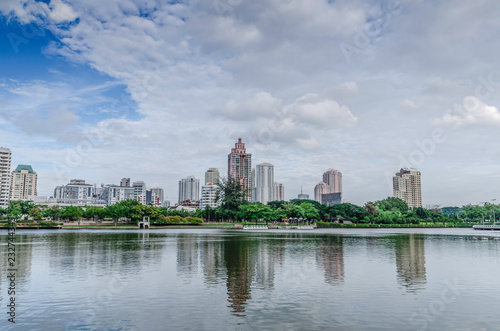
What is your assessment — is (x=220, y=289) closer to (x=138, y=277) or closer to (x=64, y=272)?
(x=138, y=277)

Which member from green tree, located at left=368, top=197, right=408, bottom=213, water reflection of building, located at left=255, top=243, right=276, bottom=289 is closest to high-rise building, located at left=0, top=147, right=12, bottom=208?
green tree, located at left=368, top=197, right=408, bottom=213

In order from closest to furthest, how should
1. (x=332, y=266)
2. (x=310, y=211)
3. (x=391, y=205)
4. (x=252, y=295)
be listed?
(x=252, y=295) → (x=332, y=266) → (x=310, y=211) → (x=391, y=205)

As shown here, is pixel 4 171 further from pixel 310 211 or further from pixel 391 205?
pixel 391 205

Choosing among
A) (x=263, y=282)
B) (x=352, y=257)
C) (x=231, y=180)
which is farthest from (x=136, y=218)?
(x=263, y=282)

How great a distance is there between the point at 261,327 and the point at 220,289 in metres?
6.36

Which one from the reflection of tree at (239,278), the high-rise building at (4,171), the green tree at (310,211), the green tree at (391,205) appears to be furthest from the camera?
the high-rise building at (4,171)

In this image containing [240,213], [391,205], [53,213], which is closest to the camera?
[53,213]

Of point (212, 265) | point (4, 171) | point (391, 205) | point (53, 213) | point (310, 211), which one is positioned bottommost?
point (212, 265)

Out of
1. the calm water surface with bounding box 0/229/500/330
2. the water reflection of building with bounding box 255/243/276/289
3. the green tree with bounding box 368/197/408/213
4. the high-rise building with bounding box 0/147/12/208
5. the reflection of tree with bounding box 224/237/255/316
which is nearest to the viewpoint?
the calm water surface with bounding box 0/229/500/330

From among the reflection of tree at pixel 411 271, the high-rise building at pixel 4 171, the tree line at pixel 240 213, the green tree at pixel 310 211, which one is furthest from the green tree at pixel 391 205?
the high-rise building at pixel 4 171

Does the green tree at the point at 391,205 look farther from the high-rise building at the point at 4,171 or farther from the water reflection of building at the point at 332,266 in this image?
the high-rise building at the point at 4,171

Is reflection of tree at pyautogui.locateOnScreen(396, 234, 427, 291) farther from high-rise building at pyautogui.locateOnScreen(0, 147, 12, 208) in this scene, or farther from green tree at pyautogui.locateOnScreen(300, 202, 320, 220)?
high-rise building at pyautogui.locateOnScreen(0, 147, 12, 208)

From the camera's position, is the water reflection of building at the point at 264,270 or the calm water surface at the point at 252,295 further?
the water reflection of building at the point at 264,270

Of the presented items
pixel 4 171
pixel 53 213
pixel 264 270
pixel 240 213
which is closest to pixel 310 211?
pixel 240 213
